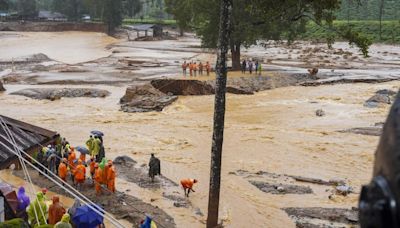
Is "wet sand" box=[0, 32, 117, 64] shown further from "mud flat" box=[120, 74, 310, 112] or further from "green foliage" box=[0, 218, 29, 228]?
"green foliage" box=[0, 218, 29, 228]

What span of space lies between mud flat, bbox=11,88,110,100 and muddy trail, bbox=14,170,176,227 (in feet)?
59.6

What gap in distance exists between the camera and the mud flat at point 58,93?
3092cm

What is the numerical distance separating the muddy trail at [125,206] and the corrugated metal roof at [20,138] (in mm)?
2329

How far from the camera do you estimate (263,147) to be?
64.5 ft

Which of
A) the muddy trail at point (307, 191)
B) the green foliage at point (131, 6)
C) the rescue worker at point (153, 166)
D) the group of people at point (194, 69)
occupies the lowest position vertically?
the muddy trail at point (307, 191)

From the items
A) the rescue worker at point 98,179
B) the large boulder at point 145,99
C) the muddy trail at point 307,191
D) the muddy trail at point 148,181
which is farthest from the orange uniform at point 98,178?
the large boulder at point 145,99

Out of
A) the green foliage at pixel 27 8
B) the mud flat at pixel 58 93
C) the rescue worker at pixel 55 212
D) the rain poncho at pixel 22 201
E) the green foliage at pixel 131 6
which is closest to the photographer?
the rescue worker at pixel 55 212

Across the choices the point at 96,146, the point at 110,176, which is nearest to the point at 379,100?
the point at 96,146

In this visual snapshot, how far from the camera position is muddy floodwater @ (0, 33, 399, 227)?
13.4 m

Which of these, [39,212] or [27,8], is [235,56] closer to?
[39,212]

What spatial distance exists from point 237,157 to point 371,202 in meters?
16.7

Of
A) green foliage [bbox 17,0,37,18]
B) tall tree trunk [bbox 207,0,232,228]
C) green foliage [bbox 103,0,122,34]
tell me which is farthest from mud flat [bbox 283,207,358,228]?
green foliage [bbox 17,0,37,18]

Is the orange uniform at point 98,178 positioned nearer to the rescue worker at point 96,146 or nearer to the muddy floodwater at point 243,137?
the muddy floodwater at point 243,137

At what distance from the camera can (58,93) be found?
104 ft
